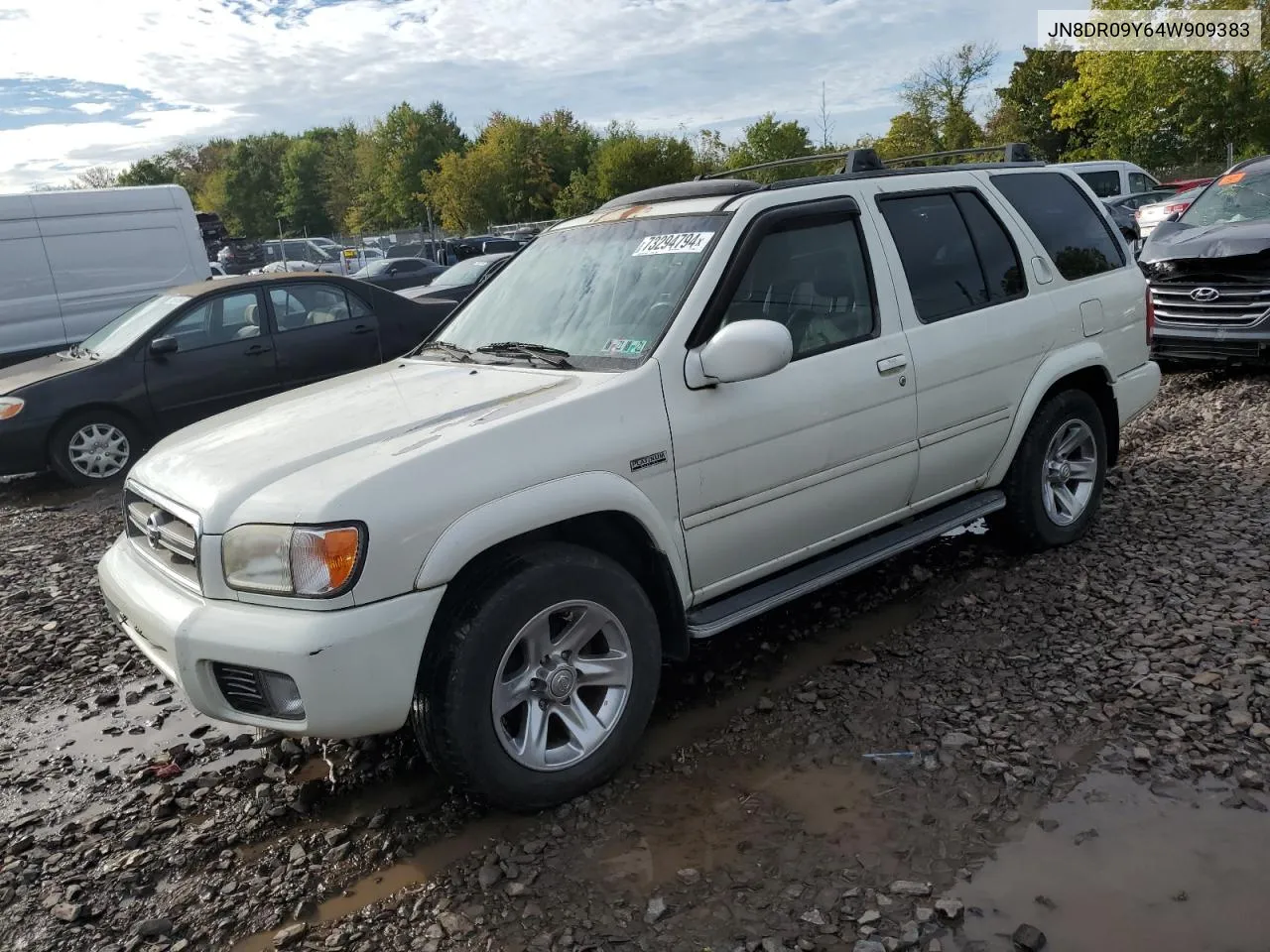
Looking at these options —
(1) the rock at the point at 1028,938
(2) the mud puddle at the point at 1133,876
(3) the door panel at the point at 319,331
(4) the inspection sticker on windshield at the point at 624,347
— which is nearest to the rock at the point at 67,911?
(4) the inspection sticker on windshield at the point at 624,347

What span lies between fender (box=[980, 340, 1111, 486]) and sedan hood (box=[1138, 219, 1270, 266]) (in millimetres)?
4404

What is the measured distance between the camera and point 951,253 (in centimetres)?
443

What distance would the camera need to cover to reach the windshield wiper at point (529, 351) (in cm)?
369

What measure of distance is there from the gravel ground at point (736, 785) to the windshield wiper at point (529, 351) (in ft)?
4.61

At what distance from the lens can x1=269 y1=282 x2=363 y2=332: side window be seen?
898 centimetres

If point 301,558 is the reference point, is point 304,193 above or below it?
above

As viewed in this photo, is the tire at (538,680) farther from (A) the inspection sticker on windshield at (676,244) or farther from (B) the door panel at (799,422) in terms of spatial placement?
(A) the inspection sticker on windshield at (676,244)

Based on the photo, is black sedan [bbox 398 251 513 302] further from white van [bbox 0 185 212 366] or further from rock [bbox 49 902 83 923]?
rock [bbox 49 902 83 923]

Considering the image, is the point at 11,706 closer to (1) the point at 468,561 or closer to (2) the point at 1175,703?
(1) the point at 468,561

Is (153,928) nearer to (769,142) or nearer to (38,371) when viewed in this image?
(38,371)

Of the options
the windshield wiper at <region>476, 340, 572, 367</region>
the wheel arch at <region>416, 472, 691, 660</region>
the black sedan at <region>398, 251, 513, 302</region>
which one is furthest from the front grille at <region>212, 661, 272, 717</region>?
the black sedan at <region>398, 251, 513, 302</region>

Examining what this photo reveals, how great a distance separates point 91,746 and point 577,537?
7.31 ft

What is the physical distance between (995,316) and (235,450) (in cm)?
324

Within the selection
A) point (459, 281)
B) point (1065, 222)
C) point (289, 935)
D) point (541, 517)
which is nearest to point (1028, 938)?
point (541, 517)
